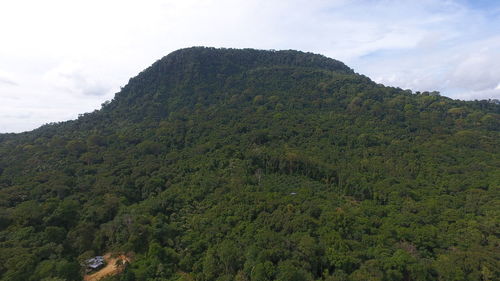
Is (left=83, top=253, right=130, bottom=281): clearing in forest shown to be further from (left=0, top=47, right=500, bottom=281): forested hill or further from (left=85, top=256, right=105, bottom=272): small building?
(left=0, top=47, right=500, bottom=281): forested hill

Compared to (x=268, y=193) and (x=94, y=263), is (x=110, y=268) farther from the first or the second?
(x=268, y=193)

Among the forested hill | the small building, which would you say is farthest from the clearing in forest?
the forested hill

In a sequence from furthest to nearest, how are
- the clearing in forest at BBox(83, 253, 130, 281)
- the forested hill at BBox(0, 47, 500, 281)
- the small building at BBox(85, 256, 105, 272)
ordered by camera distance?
the small building at BBox(85, 256, 105, 272) < the clearing in forest at BBox(83, 253, 130, 281) < the forested hill at BBox(0, 47, 500, 281)

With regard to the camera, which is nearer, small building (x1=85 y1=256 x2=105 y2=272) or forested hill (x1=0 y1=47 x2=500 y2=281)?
forested hill (x1=0 y1=47 x2=500 y2=281)

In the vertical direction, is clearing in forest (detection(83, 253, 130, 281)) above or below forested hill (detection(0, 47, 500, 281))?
below

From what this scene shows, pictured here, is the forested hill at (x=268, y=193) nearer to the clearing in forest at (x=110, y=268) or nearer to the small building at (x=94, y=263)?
the small building at (x=94, y=263)

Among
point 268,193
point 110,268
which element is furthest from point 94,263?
point 268,193
